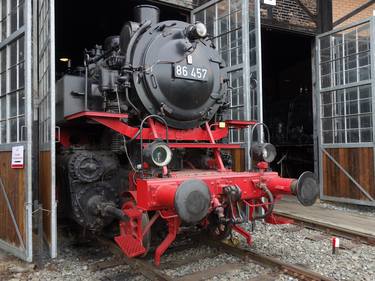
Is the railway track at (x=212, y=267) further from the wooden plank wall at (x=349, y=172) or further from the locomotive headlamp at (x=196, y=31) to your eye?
the wooden plank wall at (x=349, y=172)

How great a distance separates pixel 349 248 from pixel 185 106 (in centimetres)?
297

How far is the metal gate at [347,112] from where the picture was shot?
27.5ft

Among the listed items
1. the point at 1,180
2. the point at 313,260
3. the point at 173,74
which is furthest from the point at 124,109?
the point at 313,260

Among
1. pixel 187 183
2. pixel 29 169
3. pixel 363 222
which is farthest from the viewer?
pixel 363 222

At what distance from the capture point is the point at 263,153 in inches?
194

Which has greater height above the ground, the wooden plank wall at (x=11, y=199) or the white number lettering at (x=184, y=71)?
the white number lettering at (x=184, y=71)

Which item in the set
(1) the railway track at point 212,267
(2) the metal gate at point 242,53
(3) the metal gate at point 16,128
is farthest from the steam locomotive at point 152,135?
(2) the metal gate at point 242,53

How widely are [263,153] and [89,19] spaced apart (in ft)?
24.7

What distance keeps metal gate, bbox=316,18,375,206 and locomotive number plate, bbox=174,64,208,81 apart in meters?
4.89

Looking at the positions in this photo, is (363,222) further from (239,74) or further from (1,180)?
(1,180)

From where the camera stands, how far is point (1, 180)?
18.1ft

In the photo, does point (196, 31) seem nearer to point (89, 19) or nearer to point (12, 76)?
point (12, 76)

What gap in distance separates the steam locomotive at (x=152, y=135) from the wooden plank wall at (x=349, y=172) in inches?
173

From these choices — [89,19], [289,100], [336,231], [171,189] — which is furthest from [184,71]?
[289,100]
